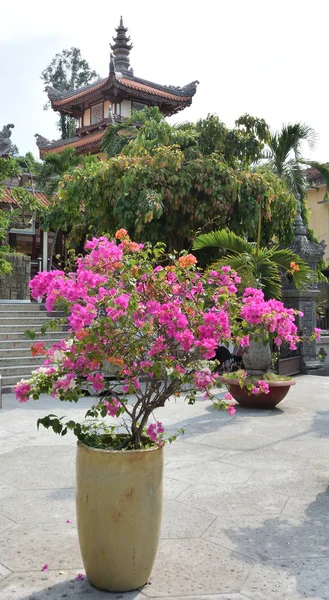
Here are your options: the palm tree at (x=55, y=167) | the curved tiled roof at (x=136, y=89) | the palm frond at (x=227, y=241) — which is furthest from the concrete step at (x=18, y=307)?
the curved tiled roof at (x=136, y=89)

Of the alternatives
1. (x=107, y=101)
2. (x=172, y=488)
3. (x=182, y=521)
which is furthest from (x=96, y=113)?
(x=182, y=521)

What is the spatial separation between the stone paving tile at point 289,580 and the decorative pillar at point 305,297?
10.7 meters

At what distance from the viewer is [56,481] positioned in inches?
186

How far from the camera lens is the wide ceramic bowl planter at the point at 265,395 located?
803 centimetres

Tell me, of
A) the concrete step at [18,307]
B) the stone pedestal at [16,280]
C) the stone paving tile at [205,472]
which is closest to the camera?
the stone paving tile at [205,472]

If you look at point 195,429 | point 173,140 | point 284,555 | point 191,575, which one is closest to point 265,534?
point 284,555

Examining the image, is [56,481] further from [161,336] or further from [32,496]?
[161,336]

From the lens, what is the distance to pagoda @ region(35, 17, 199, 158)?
26.4 metres

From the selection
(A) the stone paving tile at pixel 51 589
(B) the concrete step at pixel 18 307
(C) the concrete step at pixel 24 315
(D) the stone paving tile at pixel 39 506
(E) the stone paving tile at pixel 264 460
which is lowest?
(A) the stone paving tile at pixel 51 589

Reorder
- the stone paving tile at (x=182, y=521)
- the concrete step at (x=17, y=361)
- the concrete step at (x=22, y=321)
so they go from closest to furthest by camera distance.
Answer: the stone paving tile at (x=182, y=521) < the concrete step at (x=17, y=361) < the concrete step at (x=22, y=321)

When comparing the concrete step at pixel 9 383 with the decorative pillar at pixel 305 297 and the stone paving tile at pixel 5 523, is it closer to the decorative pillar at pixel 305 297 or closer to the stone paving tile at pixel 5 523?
the stone paving tile at pixel 5 523

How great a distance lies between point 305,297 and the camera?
14.1 metres

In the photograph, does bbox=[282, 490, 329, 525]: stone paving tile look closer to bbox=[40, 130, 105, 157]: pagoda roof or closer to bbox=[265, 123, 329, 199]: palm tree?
bbox=[265, 123, 329, 199]: palm tree

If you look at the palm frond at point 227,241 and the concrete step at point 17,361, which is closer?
the palm frond at point 227,241
